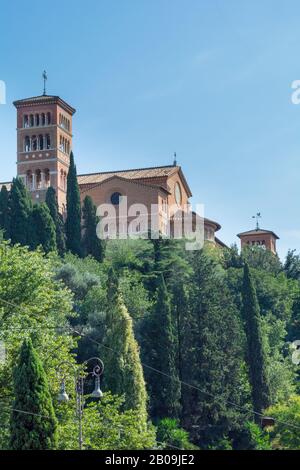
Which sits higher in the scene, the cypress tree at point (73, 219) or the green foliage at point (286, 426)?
the cypress tree at point (73, 219)

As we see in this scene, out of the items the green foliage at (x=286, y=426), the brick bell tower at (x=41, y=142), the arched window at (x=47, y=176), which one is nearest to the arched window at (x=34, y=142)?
the brick bell tower at (x=41, y=142)

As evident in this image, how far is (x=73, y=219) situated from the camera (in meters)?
68.6

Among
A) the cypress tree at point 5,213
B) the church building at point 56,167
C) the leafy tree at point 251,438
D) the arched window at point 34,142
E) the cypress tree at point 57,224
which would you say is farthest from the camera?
the arched window at point 34,142

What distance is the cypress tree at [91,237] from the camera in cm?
6838

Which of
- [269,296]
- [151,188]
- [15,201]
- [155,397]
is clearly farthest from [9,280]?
[151,188]

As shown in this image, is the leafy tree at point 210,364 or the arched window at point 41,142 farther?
the arched window at point 41,142

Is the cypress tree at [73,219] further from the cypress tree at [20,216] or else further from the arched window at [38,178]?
the arched window at [38,178]

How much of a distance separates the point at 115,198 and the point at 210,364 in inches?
1259

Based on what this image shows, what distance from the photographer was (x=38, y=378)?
2589 centimetres

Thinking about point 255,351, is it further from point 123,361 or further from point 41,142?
point 41,142

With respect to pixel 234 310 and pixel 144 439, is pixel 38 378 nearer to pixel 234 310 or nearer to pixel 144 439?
pixel 144 439

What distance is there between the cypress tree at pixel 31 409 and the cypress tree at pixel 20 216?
35.3m

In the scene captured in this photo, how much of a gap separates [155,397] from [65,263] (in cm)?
1368

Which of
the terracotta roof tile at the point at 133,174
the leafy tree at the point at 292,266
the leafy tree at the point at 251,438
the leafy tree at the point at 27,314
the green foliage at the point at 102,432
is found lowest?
the leafy tree at the point at 251,438
